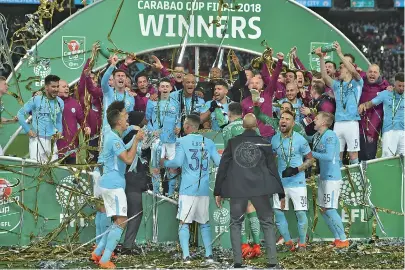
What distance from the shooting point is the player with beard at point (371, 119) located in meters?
13.5

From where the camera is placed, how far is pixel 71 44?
14844 millimetres

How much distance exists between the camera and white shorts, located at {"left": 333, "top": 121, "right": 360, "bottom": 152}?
42.9ft

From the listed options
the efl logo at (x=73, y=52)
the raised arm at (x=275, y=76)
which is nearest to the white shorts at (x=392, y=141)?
the raised arm at (x=275, y=76)

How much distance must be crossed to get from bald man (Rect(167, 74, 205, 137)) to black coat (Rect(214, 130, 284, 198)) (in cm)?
257

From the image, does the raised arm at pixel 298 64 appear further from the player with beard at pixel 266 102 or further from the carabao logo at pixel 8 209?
the carabao logo at pixel 8 209

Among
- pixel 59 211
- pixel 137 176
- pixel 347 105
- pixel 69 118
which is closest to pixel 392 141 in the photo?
pixel 347 105

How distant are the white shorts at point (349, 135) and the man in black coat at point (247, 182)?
3006 millimetres

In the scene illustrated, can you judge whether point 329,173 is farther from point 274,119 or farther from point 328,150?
point 274,119

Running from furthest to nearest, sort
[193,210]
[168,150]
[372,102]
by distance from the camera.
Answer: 1. [372,102]
2. [168,150]
3. [193,210]

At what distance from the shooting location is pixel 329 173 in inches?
467

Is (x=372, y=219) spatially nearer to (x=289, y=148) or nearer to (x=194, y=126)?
(x=289, y=148)

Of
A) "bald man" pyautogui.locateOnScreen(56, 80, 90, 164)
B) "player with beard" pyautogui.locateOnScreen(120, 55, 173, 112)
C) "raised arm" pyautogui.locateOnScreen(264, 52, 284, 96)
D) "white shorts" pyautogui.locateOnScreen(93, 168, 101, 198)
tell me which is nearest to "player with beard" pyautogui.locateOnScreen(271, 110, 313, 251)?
"raised arm" pyautogui.locateOnScreen(264, 52, 284, 96)

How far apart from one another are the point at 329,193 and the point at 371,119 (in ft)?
7.15

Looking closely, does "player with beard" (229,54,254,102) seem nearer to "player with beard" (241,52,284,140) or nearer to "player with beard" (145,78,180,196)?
"player with beard" (241,52,284,140)
